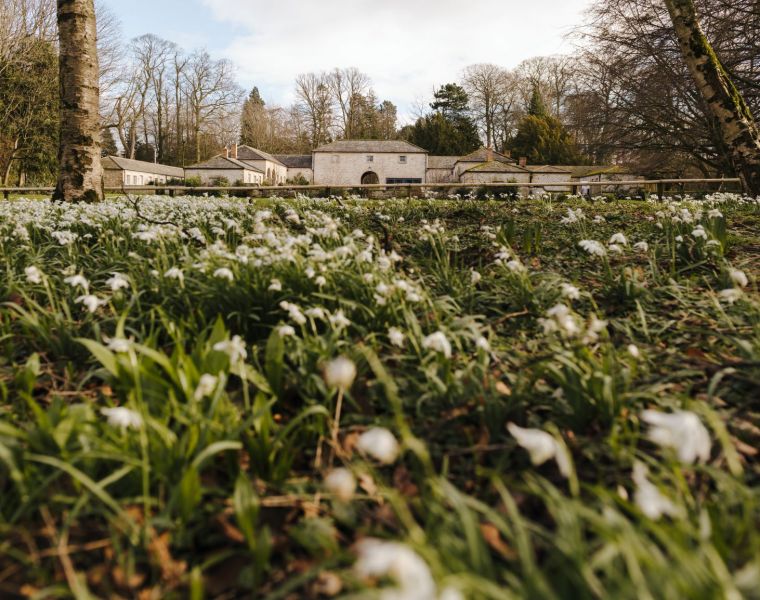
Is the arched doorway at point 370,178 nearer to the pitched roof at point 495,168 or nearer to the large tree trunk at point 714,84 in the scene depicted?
the pitched roof at point 495,168

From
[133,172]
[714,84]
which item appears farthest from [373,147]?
[714,84]

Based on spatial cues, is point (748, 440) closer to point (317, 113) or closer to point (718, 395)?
point (718, 395)

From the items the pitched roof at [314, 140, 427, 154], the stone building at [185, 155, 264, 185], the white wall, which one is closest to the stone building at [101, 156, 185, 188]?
the stone building at [185, 155, 264, 185]

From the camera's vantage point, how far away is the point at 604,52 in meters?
18.4

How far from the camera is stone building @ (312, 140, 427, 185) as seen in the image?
162ft

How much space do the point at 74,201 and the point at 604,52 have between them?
18758 mm

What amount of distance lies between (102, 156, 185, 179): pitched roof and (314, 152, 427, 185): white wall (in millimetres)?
17964

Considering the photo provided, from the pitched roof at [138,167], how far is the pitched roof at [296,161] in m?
11.9

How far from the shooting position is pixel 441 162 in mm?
50312

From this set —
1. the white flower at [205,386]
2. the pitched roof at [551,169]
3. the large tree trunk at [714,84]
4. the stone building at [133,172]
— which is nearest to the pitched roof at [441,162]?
the pitched roof at [551,169]

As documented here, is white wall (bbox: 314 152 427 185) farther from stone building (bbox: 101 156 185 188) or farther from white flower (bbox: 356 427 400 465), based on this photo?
white flower (bbox: 356 427 400 465)

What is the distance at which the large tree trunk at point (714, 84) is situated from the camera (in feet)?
29.5

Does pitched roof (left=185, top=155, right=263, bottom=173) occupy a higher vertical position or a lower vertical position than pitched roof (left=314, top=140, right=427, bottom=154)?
lower

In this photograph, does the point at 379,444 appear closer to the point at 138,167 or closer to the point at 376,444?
the point at 376,444
